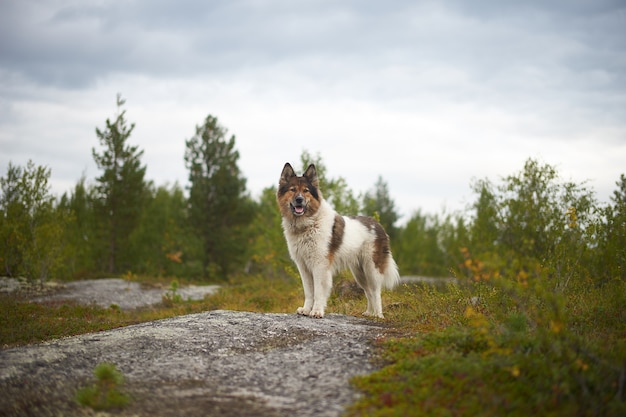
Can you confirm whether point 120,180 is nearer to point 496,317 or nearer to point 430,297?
point 430,297

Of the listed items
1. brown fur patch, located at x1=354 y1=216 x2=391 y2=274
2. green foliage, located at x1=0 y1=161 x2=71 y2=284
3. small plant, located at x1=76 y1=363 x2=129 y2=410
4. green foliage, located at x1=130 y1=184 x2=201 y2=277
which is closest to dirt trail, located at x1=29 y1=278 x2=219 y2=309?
green foliage, located at x1=0 y1=161 x2=71 y2=284

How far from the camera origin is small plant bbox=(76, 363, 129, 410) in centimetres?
424

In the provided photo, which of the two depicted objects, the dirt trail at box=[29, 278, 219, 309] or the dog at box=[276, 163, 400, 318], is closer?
the dog at box=[276, 163, 400, 318]

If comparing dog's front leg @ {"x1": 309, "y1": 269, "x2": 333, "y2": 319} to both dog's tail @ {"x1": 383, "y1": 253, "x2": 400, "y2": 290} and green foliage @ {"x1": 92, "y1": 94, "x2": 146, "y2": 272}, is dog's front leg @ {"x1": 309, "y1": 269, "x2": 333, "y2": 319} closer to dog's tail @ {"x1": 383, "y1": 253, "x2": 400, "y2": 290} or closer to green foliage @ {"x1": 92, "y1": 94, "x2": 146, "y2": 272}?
dog's tail @ {"x1": 383, "y1": 253, "x2": 400, "y2": 290}

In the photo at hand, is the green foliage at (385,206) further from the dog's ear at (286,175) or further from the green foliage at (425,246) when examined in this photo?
the dog's ear at (286,175)

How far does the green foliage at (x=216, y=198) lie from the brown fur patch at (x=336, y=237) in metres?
21.1

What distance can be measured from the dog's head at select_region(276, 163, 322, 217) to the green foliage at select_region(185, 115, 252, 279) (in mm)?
21030

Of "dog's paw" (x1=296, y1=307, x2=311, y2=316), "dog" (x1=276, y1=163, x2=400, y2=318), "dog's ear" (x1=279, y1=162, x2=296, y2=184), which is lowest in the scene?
"dog's paw" (x1=296, y1=307, x2=311, y2=316)

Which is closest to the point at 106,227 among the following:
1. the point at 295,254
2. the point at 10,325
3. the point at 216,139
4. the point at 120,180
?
the point at 120,180

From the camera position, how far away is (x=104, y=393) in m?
4.41

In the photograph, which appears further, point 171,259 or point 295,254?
point 171,259

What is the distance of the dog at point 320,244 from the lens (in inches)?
327

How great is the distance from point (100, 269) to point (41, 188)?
11935 millimetres

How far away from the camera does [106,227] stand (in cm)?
2772
